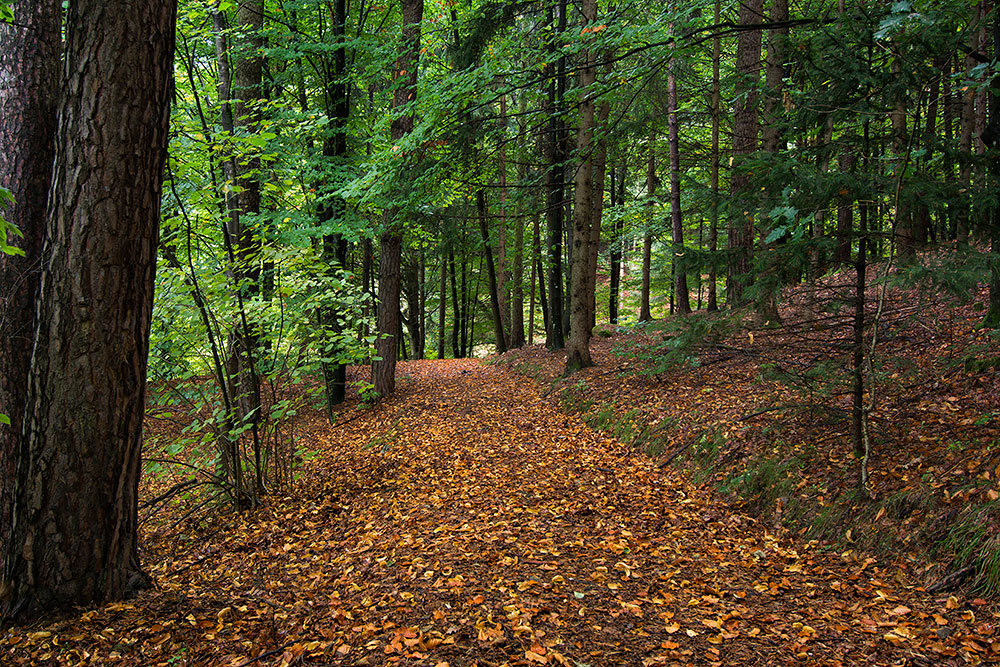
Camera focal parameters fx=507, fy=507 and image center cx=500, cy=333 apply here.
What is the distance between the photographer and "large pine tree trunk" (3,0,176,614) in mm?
2854

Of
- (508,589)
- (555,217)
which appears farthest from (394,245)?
(508,589)

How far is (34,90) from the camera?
3633mm

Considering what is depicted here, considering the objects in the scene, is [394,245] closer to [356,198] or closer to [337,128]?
[356,198]

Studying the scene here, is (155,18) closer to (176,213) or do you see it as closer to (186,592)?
(176,213)

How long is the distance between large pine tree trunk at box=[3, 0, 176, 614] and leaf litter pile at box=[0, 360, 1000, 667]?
0.42 metres

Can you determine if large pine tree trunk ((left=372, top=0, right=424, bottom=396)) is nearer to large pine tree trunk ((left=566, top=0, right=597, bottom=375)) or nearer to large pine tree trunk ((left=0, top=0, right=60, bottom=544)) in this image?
large pine tree trunk ((left=566, top=0, right=597, bottom=375))

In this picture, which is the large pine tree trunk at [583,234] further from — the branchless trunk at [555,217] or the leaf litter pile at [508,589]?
the leaf litter pile at [508,589]

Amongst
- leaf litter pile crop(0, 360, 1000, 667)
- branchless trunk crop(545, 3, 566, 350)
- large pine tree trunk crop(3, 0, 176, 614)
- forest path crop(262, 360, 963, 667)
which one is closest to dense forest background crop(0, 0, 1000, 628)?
large pine tree trunk crop(3, 0, 176, 614)

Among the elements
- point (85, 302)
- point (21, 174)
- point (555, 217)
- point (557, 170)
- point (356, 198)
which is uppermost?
point (557, 170)

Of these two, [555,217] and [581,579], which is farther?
[555,217]

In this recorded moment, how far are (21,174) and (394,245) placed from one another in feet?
22.7

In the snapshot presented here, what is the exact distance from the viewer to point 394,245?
408 inches

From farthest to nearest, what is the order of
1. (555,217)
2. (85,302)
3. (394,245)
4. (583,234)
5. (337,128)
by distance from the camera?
1. (555,217)
2. (394,245)
3. (337,128)
4. (583,234)
5. (85,302)

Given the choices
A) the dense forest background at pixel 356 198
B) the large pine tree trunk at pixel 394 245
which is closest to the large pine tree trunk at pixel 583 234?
the dense forest background at pixel 356 198
